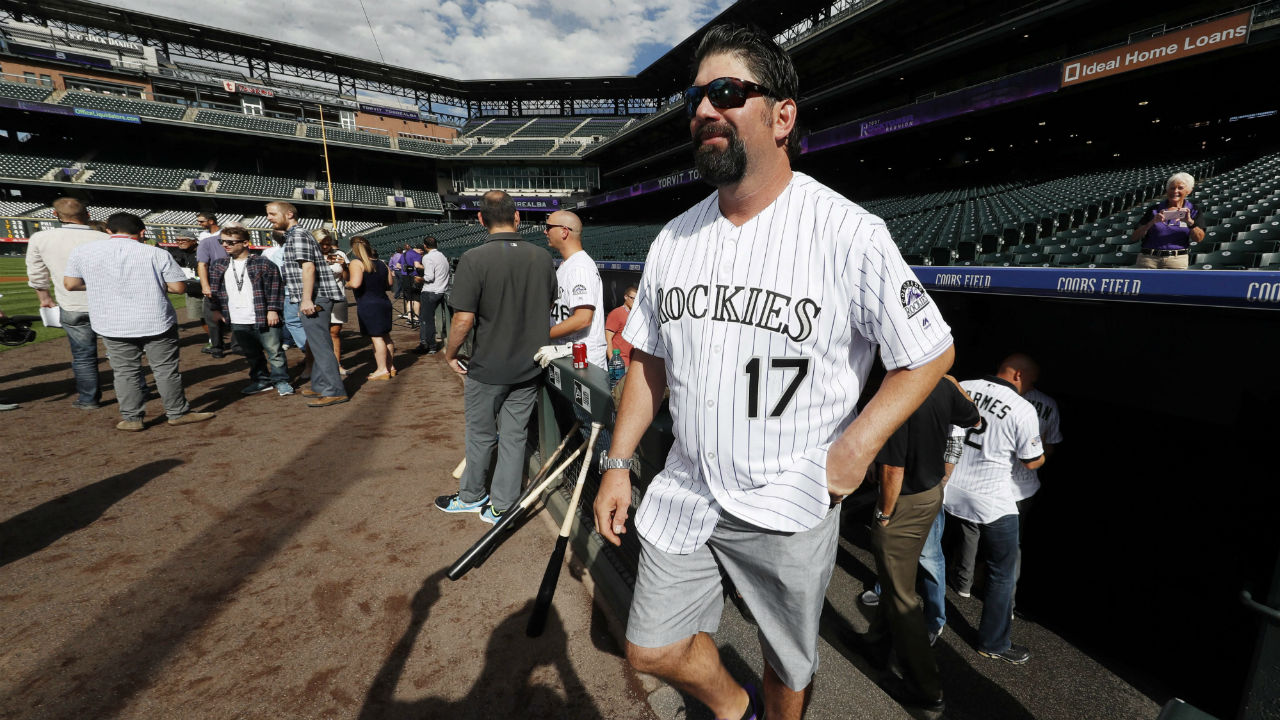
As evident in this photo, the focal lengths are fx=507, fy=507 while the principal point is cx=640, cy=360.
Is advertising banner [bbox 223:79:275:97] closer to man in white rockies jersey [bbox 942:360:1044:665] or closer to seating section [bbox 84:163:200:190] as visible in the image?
seating section [bbox 84:163:200:190]

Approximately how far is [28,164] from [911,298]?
5137 cm

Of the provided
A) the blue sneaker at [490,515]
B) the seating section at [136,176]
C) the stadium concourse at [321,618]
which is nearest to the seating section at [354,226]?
the seating section at [136,176]

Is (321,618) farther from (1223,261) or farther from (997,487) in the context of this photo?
(1223,261)

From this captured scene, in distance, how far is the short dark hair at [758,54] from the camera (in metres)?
1.43

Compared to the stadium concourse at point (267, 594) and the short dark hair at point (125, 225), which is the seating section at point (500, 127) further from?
the stadium concourse at point (267, 594)

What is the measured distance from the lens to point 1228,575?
291cm

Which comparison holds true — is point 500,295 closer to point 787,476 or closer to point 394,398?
point 787,476

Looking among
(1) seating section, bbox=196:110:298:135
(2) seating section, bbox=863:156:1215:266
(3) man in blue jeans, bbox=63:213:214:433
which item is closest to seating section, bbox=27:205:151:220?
(1) seating section, bbox=196:110:298:135

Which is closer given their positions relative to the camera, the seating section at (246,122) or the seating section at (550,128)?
the seating section at (246,122)

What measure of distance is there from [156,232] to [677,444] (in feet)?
140

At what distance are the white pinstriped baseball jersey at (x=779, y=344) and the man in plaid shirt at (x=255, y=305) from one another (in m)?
6.29

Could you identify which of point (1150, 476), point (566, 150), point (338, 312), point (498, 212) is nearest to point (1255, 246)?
point (1150, 476)

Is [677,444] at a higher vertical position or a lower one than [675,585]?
higher

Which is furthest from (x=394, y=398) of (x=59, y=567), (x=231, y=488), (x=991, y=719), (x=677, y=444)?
(x=991, y=719)
